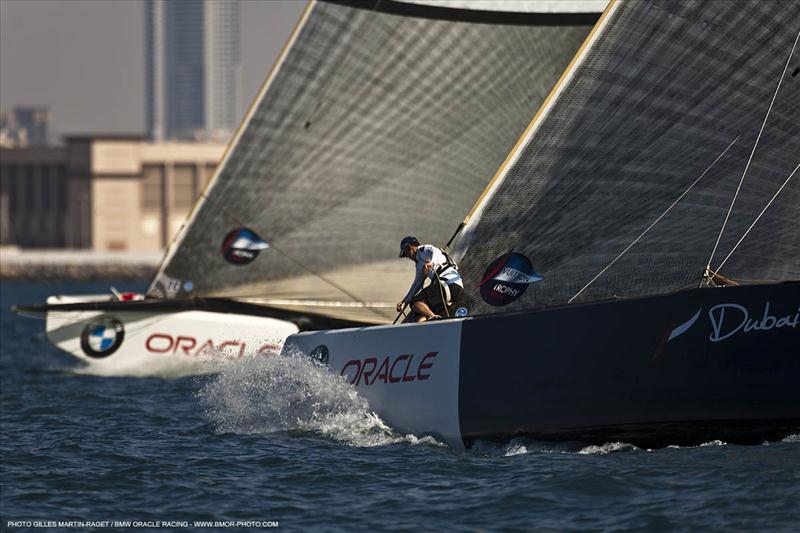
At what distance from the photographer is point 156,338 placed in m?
21.1

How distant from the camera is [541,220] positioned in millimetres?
12484

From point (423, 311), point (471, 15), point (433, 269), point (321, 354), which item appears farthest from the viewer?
point (471, 15)

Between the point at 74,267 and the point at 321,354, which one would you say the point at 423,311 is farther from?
the point at 74,267

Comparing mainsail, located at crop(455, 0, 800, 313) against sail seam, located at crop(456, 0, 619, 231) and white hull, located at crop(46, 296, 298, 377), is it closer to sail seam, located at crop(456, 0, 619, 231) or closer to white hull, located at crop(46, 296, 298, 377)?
sail seam, located at crop(456, 0, 619, 231)

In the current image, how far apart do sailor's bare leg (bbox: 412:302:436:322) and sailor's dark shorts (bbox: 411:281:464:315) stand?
50 mm

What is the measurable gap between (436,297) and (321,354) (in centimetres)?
143

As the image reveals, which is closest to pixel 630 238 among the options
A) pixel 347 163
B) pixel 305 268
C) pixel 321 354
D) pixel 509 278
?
pixel 509 278

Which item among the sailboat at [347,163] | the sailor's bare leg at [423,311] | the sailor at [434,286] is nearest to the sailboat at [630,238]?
the sailor at [434,286]

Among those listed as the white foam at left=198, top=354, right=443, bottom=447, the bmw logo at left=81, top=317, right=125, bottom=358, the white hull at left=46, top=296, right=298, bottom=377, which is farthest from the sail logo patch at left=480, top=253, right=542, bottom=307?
the bmw logo at left=81, top=317, right=125, bottom=358

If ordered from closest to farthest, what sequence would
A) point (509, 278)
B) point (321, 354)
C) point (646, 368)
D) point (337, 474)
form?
point (646, 368)
point (337, 474)
point (509, 278)
point (321, 354)

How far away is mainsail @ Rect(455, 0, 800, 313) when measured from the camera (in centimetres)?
1212

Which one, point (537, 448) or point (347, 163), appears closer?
point (537, 448)

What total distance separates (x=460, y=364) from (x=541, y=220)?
1424mm

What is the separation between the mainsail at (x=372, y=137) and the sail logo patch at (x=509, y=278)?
777cm
